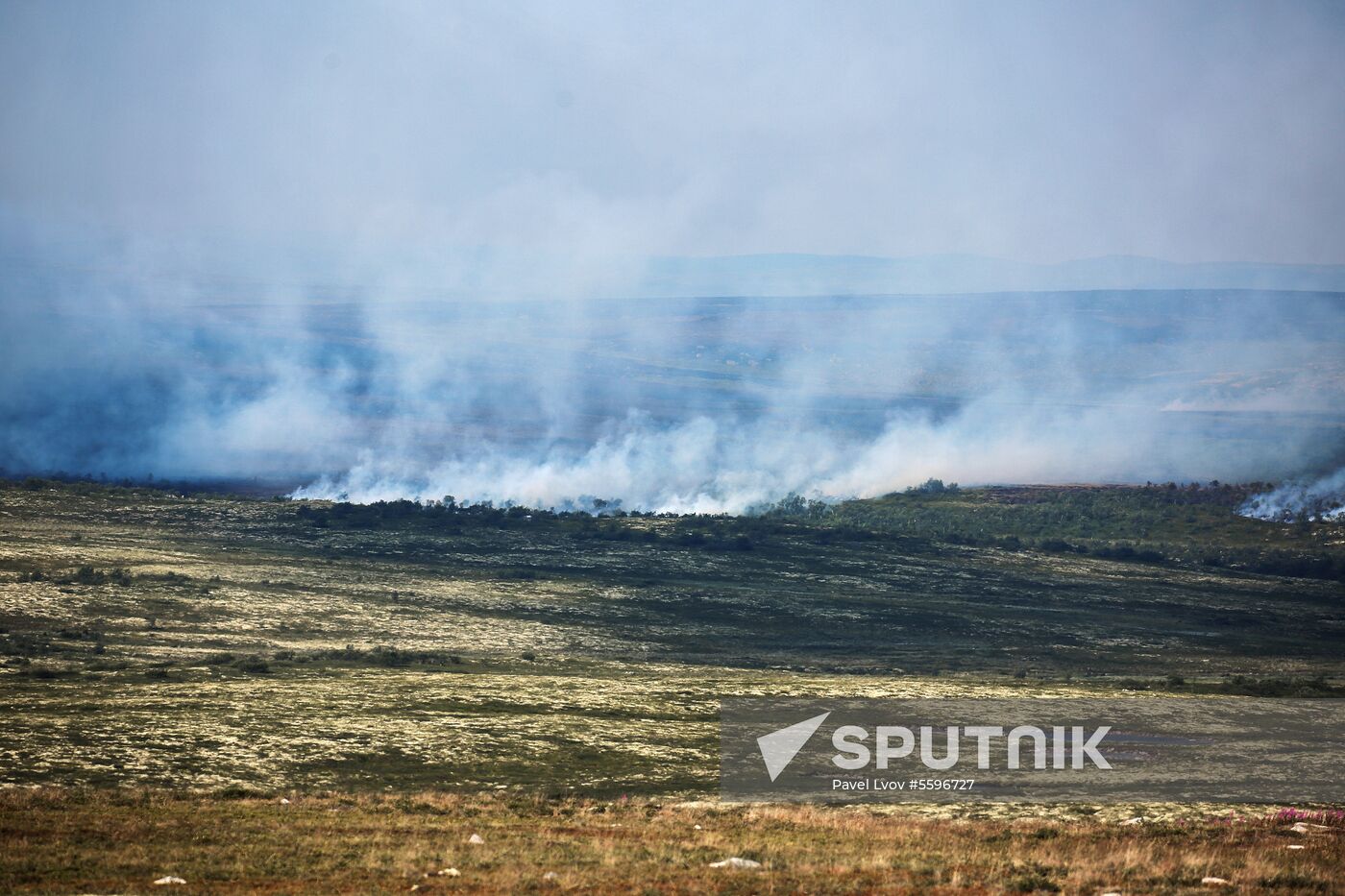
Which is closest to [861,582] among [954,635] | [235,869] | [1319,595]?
[954,635]

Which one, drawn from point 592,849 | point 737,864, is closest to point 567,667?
point 592,849

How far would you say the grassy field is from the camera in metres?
28.1

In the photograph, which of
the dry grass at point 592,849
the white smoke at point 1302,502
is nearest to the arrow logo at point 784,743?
the dry grass at point 592,849

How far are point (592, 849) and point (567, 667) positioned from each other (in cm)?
4890

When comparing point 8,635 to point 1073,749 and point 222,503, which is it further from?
point 222,503

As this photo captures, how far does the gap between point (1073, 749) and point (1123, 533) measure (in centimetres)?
13048

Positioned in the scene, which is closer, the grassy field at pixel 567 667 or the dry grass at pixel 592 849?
the dry grass at pixel 592 849

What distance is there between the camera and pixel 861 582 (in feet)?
427

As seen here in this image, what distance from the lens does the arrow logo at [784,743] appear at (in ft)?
153

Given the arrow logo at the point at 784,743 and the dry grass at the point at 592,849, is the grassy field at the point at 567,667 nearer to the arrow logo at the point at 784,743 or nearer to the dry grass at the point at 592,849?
the dry grass at the point at 592,849

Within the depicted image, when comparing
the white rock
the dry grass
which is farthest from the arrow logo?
the white rock

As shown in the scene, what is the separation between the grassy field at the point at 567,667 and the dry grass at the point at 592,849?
0.45 ft

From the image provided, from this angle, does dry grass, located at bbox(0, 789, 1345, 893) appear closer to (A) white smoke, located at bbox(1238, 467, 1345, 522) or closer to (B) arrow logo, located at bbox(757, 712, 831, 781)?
(B) arrow logo, located at bbox(757, 712, 831, 781)

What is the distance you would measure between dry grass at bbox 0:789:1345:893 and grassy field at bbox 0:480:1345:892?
14 cm
